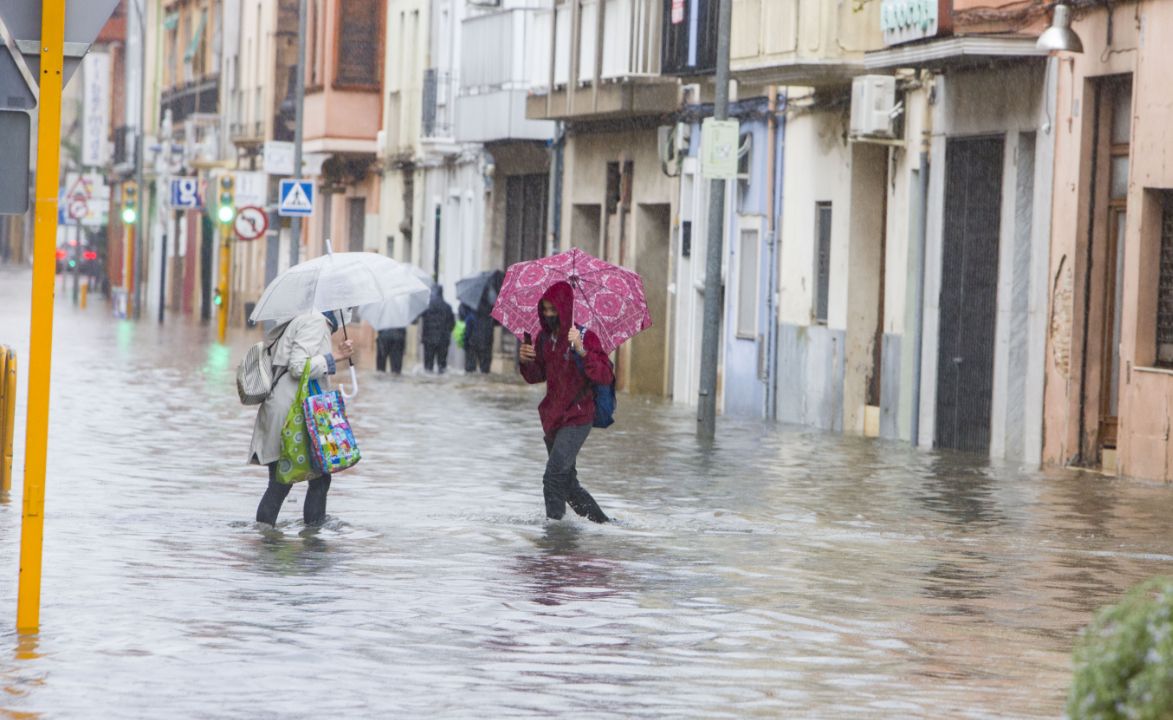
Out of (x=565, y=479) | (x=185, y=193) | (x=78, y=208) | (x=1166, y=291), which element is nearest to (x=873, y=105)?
(x=1166, y=291)

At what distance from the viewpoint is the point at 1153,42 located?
21312 mm

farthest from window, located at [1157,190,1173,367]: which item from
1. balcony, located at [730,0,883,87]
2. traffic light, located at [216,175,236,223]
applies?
traffic light, located at [216,175,236,223]

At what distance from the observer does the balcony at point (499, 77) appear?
41875mm

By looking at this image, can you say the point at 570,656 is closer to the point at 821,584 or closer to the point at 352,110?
the point at 821,584

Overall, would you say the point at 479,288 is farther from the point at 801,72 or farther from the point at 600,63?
the point at 801,72

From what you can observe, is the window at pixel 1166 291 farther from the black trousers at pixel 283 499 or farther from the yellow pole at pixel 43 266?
the yellow pole at pixel 43 266

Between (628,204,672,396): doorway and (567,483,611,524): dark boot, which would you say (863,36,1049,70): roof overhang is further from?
(628,204,672,396): doorway

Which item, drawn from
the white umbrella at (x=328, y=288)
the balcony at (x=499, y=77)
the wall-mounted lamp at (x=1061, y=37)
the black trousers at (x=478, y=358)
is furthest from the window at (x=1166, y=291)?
the black trousers at (x=478, y=358)

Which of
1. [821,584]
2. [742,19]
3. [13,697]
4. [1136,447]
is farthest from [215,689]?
[742,19]

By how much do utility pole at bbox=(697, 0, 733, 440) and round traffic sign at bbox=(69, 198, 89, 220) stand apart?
46.9 metres

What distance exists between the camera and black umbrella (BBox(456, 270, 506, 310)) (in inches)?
1644

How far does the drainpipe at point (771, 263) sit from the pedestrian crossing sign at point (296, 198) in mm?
13618

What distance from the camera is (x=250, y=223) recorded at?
48062 mm

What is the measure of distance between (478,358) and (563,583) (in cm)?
3013
